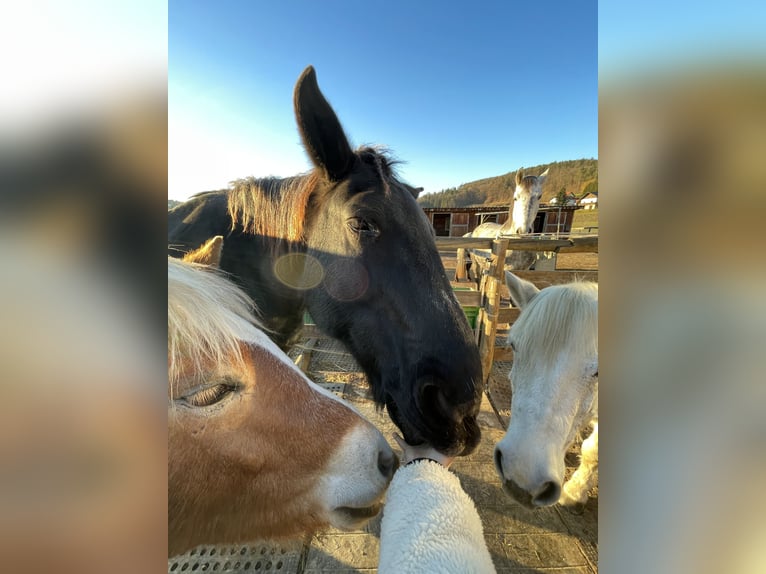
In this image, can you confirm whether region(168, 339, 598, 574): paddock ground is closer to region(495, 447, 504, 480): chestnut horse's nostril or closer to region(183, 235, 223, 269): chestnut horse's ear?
region(495, 447, 504, 480): chestnut horse's nostril

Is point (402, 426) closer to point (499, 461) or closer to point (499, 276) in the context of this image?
point (499, 461)

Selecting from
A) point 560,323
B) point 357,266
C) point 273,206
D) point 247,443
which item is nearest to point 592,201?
point 560,323

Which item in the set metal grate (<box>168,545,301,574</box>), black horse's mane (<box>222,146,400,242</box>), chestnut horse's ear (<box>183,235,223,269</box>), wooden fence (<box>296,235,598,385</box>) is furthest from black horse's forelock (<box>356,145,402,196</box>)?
metal grate (<box>168,545,301,574</box>)

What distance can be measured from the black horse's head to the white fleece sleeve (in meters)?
0.22

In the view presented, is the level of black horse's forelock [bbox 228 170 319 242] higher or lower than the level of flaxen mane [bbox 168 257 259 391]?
higher

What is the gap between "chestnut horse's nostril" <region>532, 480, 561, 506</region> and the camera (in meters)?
1.21

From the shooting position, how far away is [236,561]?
1.58 m

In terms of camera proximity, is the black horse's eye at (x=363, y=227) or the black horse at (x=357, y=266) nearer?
the black horse at (x=357, y=266)

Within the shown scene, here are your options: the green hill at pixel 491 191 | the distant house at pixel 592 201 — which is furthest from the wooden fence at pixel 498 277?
the green hill at pixel 491 191

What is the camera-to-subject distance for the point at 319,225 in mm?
1429

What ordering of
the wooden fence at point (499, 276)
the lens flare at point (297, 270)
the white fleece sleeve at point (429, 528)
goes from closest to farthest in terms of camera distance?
the white fleece sleeve at point (429, 528) < the lens flare at point (297, 270) < the wooden fence at point (499, 276)

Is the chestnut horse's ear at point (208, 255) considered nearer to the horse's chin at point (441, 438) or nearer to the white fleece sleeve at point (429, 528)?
the horse's chin at point (441, 438)

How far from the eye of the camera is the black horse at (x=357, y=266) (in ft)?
3.74
